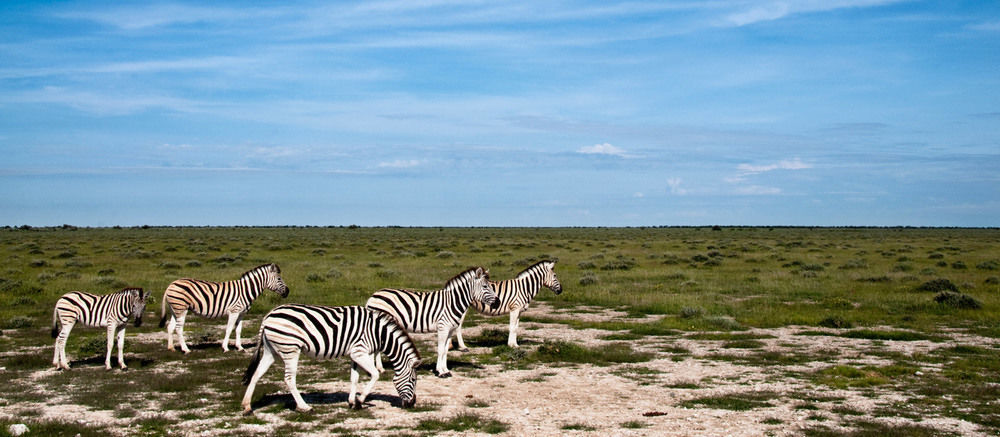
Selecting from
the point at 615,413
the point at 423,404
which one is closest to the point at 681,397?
the point at 615,413

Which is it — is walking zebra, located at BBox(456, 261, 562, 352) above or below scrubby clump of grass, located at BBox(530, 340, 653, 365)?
above

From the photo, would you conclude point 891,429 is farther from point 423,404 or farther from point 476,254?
point 476,254

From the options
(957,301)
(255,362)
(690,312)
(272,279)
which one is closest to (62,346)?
(272,279)

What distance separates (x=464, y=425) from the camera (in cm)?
1020

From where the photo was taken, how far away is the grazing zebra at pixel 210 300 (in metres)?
15.9

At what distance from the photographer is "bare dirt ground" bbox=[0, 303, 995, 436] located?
10.1m

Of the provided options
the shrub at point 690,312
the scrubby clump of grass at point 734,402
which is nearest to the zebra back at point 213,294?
the scrubby clump of grass at point 734,402

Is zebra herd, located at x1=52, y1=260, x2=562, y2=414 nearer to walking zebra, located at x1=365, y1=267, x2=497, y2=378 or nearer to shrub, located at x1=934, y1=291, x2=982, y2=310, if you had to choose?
walking zebra, located at x1=365, y1=267, x2=497, y2=378

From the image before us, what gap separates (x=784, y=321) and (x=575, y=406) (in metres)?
12.5

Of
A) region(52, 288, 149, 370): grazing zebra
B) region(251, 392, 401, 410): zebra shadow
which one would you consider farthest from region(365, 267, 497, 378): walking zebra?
region(52, 288, 149, 370): grazing zebra

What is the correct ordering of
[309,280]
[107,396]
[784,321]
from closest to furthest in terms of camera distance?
[107,396] < [784,321] < [309,280]

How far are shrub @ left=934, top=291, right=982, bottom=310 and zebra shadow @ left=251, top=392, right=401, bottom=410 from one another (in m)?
20.5

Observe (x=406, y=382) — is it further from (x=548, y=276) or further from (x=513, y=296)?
(x=548, y=276)

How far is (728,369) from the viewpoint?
1451cm
